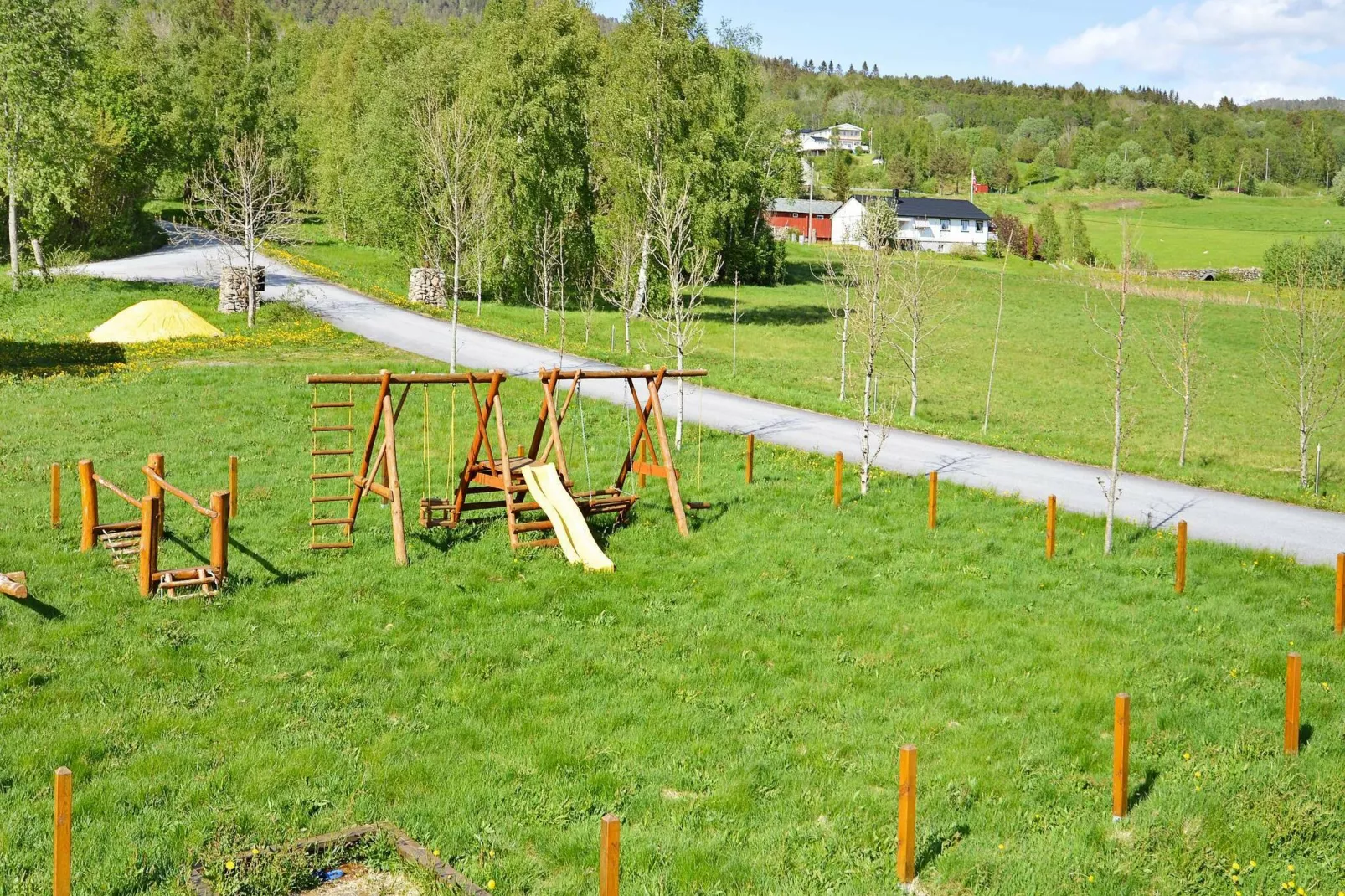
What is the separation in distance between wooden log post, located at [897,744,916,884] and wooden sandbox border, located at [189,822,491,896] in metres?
2.83

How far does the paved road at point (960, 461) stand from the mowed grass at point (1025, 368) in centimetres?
85

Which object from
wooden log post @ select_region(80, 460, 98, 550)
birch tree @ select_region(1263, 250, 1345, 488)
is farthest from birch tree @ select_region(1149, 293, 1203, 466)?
wooden log post @ select_region(80, 460, 98, 550)

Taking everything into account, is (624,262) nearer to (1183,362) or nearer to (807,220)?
(1183,362)

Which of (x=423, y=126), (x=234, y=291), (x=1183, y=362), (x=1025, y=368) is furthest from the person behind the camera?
(x=1025, y=368)

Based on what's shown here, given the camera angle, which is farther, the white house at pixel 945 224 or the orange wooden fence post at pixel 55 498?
the white house at pixel 945 224

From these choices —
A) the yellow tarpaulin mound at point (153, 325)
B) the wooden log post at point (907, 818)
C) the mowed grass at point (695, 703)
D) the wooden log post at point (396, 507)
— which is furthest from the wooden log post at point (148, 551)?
the yellow tarpaulin mound at point (153, 325)

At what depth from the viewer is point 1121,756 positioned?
8812mm

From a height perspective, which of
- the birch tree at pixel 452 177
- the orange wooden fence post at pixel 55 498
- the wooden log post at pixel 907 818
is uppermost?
the birch tree at pixel 452 177

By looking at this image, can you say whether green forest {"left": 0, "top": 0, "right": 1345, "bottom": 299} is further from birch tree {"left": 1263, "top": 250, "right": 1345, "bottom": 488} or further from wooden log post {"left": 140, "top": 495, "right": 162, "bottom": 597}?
birch tree {"left": 1263, "top": 250, "right": 1345, "bottom": 488}

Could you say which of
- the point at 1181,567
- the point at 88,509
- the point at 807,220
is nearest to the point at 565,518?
the point at 88,509

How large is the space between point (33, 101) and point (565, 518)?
3178cm

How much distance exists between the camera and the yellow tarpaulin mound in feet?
108

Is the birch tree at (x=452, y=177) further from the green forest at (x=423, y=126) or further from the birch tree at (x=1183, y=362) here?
the birch tree at (x=1183, y=362)

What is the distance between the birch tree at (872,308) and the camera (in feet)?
64.3
